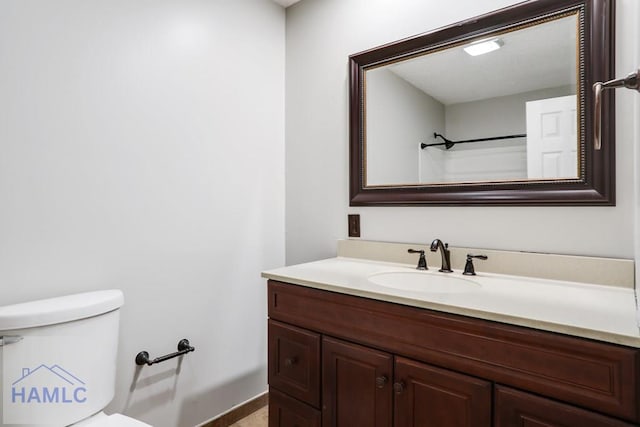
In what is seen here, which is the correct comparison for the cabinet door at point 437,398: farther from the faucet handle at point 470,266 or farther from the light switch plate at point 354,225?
the light switch plate at point 354,225

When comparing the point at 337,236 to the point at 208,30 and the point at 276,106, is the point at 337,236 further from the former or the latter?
the point at 208,30

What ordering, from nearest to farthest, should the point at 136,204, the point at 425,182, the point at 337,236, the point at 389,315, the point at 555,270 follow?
1. the point at 389,315
2. the point at 555,270
3. the point at 136,204
4. the point at 425,182
5. the point at 337,236

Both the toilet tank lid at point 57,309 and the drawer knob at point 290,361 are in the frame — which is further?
the drawer knob at point 290,361

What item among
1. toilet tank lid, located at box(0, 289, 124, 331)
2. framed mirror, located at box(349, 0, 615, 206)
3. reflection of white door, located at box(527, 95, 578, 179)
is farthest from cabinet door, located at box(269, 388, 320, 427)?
reflection of white door, located at box(527, 95, 578, 179)

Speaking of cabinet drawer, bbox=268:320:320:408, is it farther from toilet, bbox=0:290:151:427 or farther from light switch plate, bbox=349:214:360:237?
light switch plate, bbox=349:214:360:237

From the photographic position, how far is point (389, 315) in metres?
1.11

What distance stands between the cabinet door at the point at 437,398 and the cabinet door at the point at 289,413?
14.1 inches

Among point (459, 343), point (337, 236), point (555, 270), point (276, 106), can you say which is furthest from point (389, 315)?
point (276, 106)

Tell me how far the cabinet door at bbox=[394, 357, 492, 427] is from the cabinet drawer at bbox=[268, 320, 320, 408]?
0.33 metres

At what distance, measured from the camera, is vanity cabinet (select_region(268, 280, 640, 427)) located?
800 millimetres

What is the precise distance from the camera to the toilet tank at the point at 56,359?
0.99m

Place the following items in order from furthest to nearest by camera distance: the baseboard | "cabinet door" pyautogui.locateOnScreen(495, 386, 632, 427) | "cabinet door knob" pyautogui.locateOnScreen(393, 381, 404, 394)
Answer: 1. the baseboard
2. "cabinet door knob" pyautogui.locateOnScreen(393, 381, 404, 394)
3. "cabinet door" pyautogui.locateOnScreen(495, 386, 632, 427)

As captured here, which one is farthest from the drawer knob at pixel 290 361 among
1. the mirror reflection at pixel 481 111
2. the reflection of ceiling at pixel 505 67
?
the reflection of ceiling at pixel 505 67

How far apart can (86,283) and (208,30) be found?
1.26 metres
